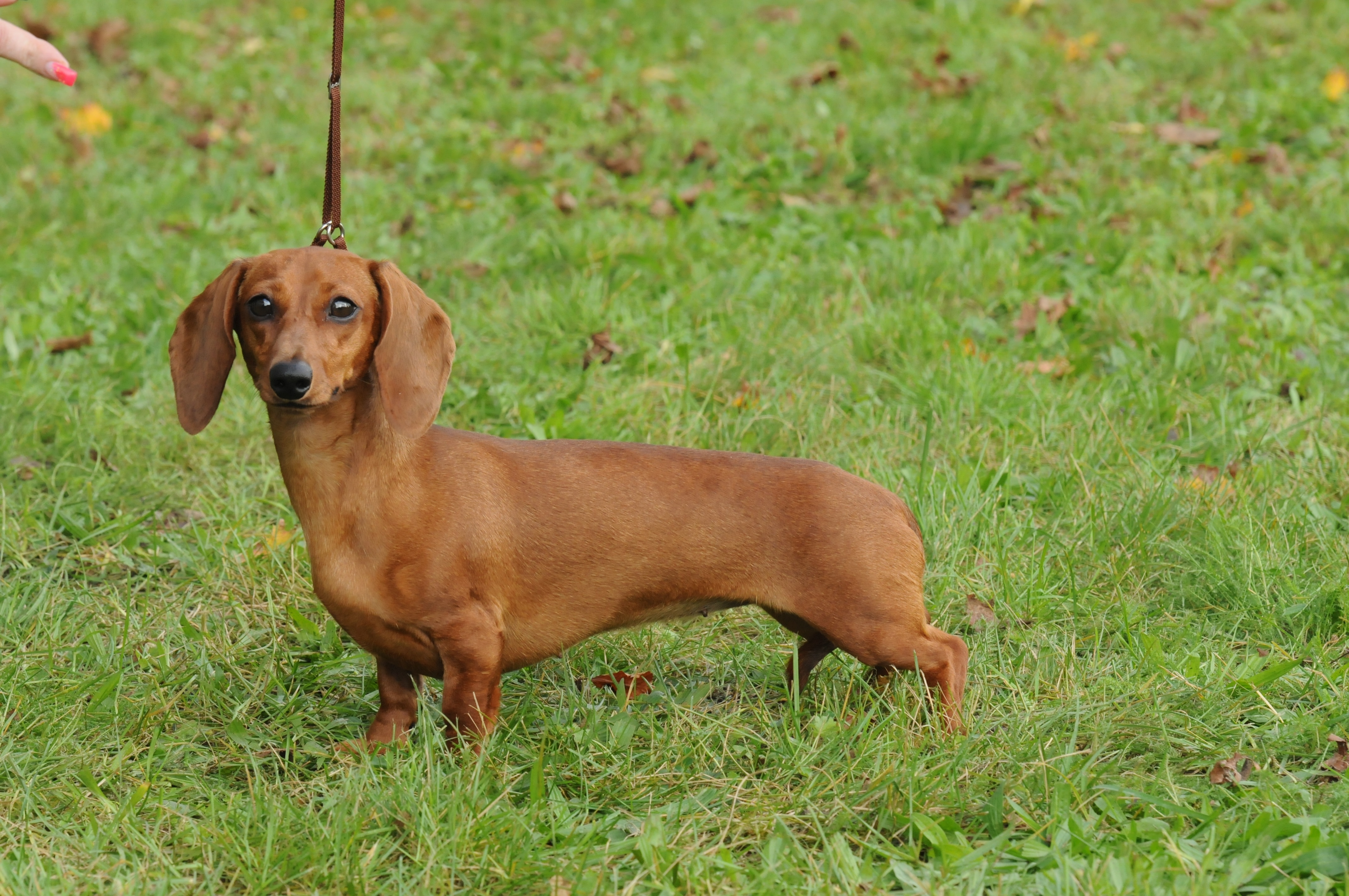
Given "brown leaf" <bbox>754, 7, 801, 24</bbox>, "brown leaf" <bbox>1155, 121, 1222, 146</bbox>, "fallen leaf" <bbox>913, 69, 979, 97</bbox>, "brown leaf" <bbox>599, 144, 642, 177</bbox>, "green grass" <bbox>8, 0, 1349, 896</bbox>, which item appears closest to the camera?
"green grass" <bbox>8, 0, 1349, 896</bbox>

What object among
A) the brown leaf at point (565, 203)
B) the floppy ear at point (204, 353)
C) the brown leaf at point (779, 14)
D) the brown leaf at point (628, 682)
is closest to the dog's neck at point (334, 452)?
the floppy ear at point (204, 353)

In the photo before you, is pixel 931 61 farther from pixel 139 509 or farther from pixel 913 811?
pixel 913 811

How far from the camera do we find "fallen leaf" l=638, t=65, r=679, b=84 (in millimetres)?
7516

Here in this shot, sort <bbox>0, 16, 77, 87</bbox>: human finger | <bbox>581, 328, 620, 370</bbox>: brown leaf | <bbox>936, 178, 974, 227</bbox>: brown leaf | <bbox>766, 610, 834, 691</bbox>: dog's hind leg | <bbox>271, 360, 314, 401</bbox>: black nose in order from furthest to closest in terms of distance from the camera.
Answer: <bbox>936, 178, 974, 227</bbox>: brown leaf → <bbox>581, 328, 620, 370</bbox>: brown leaf → <bbox>766, 610, 834, 691</bbox>: dog's hind leg → <bbox>0, 16, 77, 87</bbox>: human finger → <bbox>271, 360, 314, 401</bbox>: black nose

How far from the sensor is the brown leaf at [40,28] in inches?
328

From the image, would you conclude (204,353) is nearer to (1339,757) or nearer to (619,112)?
(1339,757)

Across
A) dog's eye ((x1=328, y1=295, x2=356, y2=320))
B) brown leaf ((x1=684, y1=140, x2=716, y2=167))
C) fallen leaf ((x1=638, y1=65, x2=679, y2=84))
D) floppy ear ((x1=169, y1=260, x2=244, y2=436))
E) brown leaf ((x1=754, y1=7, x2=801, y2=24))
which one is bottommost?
brown leaf ((x1=684, y1=140, x2=716, y2=167))

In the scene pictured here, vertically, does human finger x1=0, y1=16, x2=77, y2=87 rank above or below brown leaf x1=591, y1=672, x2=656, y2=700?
above

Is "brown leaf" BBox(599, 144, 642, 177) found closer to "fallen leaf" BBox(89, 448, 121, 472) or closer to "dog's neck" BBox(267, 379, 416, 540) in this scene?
"fallen leaf" BBox(89, 448, 121, 472)

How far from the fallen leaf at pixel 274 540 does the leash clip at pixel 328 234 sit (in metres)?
0.93

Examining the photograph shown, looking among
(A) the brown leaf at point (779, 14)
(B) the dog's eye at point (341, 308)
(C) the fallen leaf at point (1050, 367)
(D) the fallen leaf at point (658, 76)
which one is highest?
(B) the dog's eye at point (341, 308)

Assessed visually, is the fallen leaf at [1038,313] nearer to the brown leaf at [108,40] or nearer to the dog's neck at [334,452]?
the dog's neck at [334,452]

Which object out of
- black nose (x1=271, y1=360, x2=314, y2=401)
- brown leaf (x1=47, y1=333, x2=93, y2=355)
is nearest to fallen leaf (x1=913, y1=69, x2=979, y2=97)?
brown leaf (x1=47, y1=333, x2=93, y2=355)

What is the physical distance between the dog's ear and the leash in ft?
1.22
